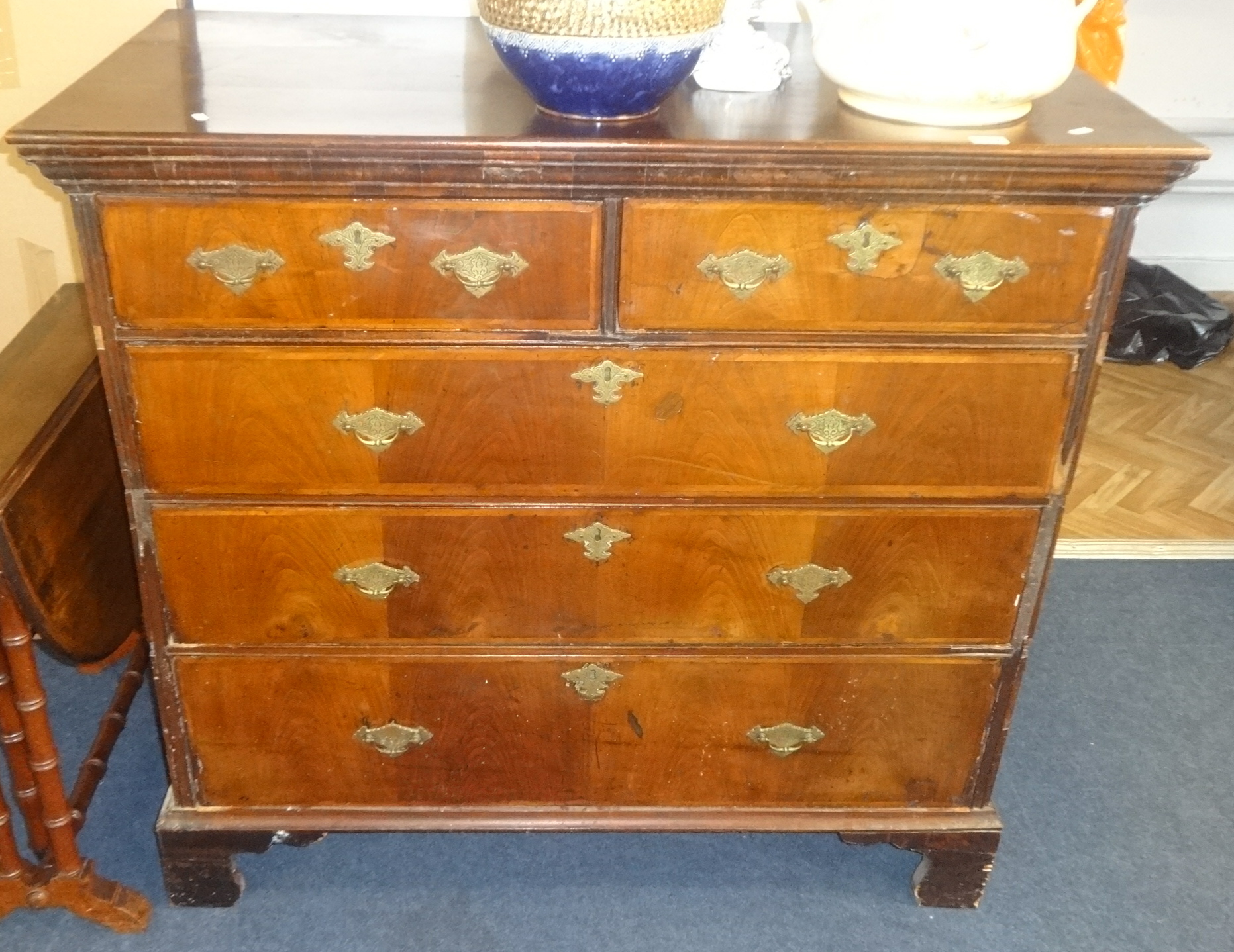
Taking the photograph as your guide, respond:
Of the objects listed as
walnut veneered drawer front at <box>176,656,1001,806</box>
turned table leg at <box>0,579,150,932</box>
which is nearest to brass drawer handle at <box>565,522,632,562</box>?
walnut veneered drawer front at <box>176,656,1001,806</box>

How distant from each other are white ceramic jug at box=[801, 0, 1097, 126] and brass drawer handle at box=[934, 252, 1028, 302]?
15cm

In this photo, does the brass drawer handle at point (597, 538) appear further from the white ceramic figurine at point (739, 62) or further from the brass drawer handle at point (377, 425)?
the white ceramic figurine at point (739, 62)

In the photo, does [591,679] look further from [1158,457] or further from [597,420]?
[1158,457]

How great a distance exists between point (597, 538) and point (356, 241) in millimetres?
474

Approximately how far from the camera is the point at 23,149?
1216 millimetres

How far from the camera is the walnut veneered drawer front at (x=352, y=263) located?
128cm

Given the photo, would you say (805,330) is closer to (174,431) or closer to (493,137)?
(493,137)

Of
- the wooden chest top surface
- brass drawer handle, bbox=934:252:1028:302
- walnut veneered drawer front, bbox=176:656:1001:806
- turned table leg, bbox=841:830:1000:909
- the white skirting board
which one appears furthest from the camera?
the white skirting board

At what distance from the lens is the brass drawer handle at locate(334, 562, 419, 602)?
1.51m

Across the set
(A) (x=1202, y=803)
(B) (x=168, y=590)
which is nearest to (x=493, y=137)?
(B) (x=168, y=590)

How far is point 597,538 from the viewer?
1510 millimetres

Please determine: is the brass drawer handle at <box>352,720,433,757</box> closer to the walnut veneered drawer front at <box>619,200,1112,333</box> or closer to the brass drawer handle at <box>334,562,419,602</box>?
the brass drawer handle at <box>334,562,419,602</box>

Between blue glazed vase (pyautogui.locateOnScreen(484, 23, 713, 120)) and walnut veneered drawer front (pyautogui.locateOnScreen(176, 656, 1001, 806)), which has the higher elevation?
blue glazed vase (pyautogui.locateOnScreen(484, 23, 713, 120))

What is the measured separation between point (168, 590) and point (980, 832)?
1.18 metres
